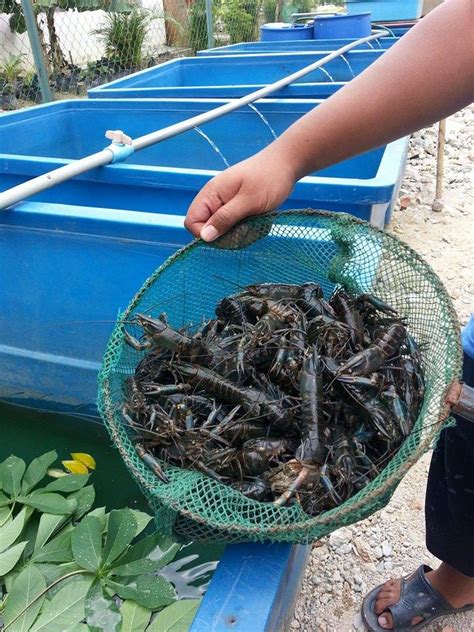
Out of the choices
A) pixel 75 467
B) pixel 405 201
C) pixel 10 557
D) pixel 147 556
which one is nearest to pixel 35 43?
pixel 405 201

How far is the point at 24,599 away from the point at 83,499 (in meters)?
0.53

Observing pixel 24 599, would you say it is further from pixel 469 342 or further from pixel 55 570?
pixel 469 342

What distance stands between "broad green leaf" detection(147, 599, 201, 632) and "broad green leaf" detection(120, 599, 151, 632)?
41 mm

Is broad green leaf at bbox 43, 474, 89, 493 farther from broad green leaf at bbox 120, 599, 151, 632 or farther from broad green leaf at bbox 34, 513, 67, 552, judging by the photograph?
broad green leaf at bbox 120, 599, 151, 632

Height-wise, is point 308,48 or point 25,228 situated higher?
point 308,48

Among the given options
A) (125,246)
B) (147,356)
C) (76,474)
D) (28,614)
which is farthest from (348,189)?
(28,614)

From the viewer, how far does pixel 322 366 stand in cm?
165

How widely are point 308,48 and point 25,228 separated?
21.6 feet

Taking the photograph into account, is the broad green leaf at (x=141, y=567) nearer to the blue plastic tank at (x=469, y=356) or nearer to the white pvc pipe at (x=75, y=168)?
the blue plastic tank at (x=469, y=356)

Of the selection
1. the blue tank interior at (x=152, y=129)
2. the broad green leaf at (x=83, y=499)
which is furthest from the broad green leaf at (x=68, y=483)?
the blue tank interior at (x=152, y=129)

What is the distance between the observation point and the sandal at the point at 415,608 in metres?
2.09

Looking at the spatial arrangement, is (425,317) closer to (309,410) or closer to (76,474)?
(309,410)

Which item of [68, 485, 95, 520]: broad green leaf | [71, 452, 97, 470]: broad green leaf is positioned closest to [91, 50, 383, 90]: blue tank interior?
[71, 452, 97, 470]: broad green leaf

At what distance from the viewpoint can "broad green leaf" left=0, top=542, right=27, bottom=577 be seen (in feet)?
7.29
